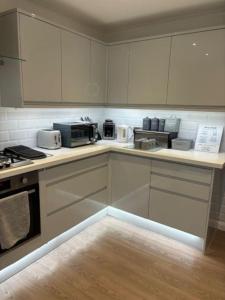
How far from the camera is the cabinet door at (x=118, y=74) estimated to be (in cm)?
268

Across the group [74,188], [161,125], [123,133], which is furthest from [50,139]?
[161,125]

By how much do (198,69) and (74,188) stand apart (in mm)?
1687

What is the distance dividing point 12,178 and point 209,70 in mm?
1997

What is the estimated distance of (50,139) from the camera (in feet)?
7.45

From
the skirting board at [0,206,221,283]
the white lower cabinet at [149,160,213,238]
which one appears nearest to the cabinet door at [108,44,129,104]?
the white lower cabinet at [149,160,213,238]

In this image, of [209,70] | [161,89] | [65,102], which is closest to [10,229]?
[65,102]

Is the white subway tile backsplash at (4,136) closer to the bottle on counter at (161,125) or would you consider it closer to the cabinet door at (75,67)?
the cabinet door at (75,67)

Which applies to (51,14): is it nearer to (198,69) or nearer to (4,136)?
(4,136)

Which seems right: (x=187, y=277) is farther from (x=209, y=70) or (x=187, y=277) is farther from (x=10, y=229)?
(x=209, y=70)

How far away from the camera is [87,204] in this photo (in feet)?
7.91

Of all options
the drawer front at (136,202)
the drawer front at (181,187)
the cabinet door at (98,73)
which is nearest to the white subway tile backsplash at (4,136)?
the cabinet door at (98,73)

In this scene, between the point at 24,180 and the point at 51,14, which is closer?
the point at 24,180

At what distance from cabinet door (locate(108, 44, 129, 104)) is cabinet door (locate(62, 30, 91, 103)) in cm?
36

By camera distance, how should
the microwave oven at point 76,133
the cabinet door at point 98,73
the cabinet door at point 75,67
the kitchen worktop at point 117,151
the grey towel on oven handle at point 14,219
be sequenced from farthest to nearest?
the cabinet door at point 98,73
the microwave oven at point 76,133
the cabinet door at point 75,67
the kitchen worktop at point 117,151
the grey towel on oven handle at point 14,219
